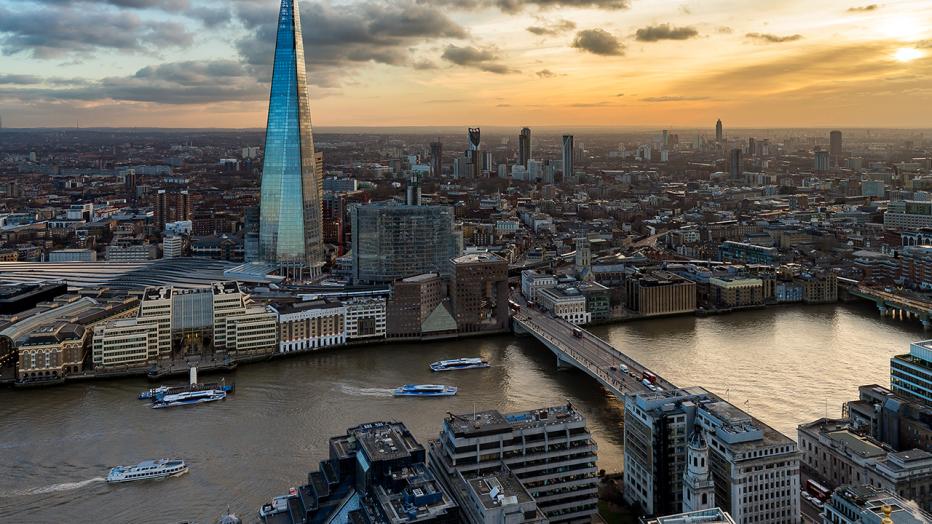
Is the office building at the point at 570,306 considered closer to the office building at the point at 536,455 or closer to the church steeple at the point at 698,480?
the office building at the point at 536,455

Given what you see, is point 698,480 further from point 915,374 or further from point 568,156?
point 568,156

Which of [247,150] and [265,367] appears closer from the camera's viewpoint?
[265,367]

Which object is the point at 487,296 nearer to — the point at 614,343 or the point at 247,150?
the point at 614,343

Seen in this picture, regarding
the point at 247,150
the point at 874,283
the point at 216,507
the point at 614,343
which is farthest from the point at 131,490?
the point at 247,150

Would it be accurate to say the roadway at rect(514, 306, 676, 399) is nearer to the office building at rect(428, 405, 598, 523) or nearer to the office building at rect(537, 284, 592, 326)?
the office building at rect(537, 284, 592, 326)

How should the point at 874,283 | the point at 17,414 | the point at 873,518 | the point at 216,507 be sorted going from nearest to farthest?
the point at 873,518 < the point at 216,507 < the point at 17,414 < the point at 874,283

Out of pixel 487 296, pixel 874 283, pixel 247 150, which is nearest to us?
pixel 487 296

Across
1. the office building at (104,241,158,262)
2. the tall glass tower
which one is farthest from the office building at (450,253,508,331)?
the office building at (104,241,158,262)
